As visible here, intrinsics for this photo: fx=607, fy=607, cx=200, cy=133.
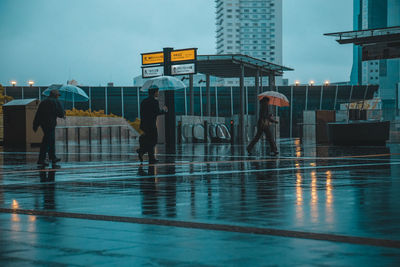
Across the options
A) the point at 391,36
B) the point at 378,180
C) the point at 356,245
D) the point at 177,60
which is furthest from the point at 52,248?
the point at 177,60

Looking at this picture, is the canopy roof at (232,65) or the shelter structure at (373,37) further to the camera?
the canopy roof at (232,65)

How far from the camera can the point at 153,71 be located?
2859 centimetres

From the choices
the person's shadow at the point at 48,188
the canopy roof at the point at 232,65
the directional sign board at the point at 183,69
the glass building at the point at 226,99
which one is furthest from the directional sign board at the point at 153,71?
the glass building at the point at 226,99

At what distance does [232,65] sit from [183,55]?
6241mm

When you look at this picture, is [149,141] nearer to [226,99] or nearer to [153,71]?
[153,71]

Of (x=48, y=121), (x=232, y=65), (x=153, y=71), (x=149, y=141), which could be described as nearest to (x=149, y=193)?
(x=149, y=141)

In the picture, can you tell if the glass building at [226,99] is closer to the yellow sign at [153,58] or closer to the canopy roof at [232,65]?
the canopy roof at [232,65]

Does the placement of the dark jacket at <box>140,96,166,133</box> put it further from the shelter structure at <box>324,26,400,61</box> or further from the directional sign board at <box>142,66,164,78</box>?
the directional sign board at <box>142,66,164,78</box>

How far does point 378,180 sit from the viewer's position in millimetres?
8070

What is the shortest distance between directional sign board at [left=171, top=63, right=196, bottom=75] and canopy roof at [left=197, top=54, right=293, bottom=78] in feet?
9.73

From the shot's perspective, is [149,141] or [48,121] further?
[48,121]

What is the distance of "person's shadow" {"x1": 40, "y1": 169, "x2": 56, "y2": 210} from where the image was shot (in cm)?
592

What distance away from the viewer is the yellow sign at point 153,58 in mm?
28258

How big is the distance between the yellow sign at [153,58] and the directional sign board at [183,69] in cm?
94
